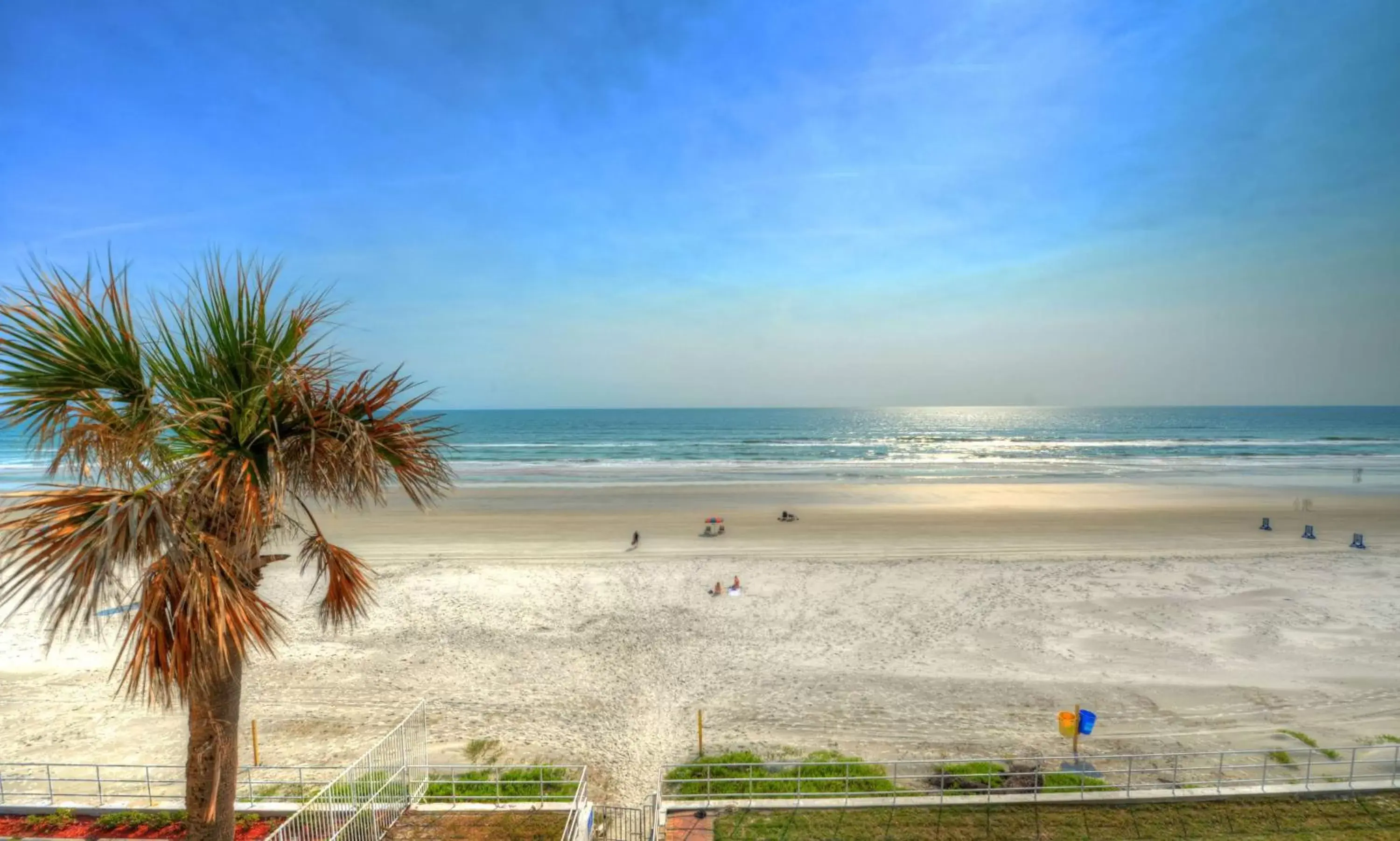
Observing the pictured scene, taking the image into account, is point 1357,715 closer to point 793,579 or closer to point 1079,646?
point 1079,646

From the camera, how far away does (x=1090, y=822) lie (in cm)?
980

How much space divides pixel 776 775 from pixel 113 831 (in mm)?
10379

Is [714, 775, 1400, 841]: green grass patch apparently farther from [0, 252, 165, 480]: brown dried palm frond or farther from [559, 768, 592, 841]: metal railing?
[0, 252, 165, 480]: brown dried palm frond

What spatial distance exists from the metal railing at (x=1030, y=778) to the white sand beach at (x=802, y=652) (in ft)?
2.44

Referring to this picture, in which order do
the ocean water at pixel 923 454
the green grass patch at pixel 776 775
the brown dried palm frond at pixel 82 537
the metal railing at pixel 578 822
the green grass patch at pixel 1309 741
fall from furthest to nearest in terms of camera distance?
the ocean water at pixel 923 454 < the green grass patch at pixel 1309 741 < the green grass patch at pixel 776 775 < the metal railing at pixel 578 822 < the brown dried palm frond at pixel 82 537

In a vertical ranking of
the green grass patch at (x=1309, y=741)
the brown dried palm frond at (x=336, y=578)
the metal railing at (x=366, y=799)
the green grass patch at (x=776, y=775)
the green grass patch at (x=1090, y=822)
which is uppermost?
the brown dried palm frond at (x=336, y=578)

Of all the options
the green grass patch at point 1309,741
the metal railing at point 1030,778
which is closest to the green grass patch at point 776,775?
the metal railing at point 1030,778

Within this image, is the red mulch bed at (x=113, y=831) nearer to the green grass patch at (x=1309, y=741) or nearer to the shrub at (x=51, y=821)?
the shrub at (x=51, y=821)

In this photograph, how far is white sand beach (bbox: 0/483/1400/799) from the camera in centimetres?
1343

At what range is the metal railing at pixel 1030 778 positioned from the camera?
10336 mm

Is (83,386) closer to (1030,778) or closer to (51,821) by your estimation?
(51,821)

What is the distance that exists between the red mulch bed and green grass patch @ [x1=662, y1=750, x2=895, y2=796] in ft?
20.1

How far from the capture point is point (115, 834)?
30.8 feet

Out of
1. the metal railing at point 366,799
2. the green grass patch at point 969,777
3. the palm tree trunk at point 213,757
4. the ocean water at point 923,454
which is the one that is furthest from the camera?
the ocean water at point 923,454
